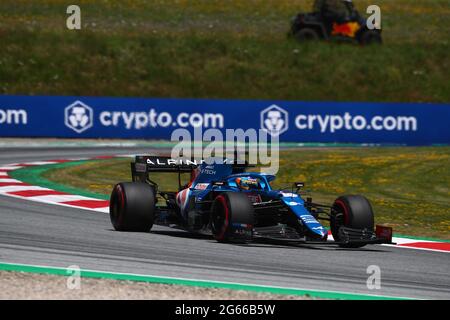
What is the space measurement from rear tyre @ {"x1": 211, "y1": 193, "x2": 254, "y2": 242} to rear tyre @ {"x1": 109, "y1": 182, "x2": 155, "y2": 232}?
1.22m

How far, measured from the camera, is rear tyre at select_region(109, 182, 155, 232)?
475 inches

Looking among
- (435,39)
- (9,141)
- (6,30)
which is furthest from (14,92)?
(435,39)

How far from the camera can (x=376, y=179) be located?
65.8 ft

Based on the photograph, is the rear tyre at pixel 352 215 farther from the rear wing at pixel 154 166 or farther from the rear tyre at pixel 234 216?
the rear wing at pixel 154 166

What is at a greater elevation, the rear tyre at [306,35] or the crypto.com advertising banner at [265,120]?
the rear tyre at [306,35]

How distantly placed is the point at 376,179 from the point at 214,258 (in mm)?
10322

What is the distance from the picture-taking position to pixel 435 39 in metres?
41.7

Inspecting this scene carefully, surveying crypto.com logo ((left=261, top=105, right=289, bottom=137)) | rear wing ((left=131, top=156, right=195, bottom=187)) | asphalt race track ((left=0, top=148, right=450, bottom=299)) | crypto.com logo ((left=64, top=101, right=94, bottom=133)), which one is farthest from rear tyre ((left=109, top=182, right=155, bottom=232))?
crypto.com logo ((left=261, top=105, right=289, bottom=137))

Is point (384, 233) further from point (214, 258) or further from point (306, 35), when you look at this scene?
point (306, 35)

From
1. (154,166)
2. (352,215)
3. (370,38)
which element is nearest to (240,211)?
(352,215)

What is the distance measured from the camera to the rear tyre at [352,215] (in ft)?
37.2

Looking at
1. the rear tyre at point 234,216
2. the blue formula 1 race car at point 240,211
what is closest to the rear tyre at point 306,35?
the blue formula 1 race car at point 240,211

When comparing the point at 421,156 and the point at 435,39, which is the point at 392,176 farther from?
the point at 435,39

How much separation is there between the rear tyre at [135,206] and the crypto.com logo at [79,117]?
17.9 meters
